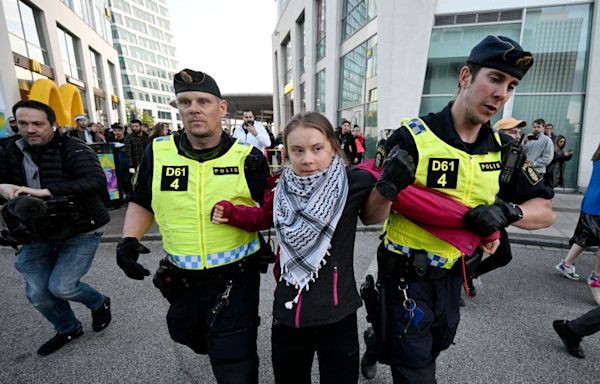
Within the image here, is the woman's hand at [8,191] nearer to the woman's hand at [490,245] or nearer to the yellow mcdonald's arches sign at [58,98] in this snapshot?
the woman's hand at [490,245]

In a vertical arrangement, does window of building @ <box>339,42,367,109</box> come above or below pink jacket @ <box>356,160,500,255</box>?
above

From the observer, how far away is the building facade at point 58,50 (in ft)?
37.9

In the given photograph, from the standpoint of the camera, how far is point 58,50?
16.5 meters

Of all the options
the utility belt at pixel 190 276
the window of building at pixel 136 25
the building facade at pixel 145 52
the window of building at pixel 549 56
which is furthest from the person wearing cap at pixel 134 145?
the window of building at pixel 136 25

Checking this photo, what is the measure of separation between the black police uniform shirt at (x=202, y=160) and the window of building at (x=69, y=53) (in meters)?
21.3

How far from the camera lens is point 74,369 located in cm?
234

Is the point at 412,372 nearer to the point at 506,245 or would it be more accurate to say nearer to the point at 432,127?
the point at 506,245

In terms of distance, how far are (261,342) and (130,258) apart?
153 cm

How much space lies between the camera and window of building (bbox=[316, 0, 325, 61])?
1623 cm

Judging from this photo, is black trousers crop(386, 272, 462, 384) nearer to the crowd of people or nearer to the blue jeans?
the crowd of people

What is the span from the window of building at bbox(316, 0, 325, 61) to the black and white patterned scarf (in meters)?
16.7

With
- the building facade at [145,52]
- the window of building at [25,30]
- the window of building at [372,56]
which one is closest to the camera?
the window of building at [372,56]

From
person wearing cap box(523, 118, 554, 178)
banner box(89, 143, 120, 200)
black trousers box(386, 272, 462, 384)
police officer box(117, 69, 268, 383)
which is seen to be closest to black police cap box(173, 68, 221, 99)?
police officer box(117, 69, 268, 383)

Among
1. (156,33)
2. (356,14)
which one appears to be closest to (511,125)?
(356,14)
